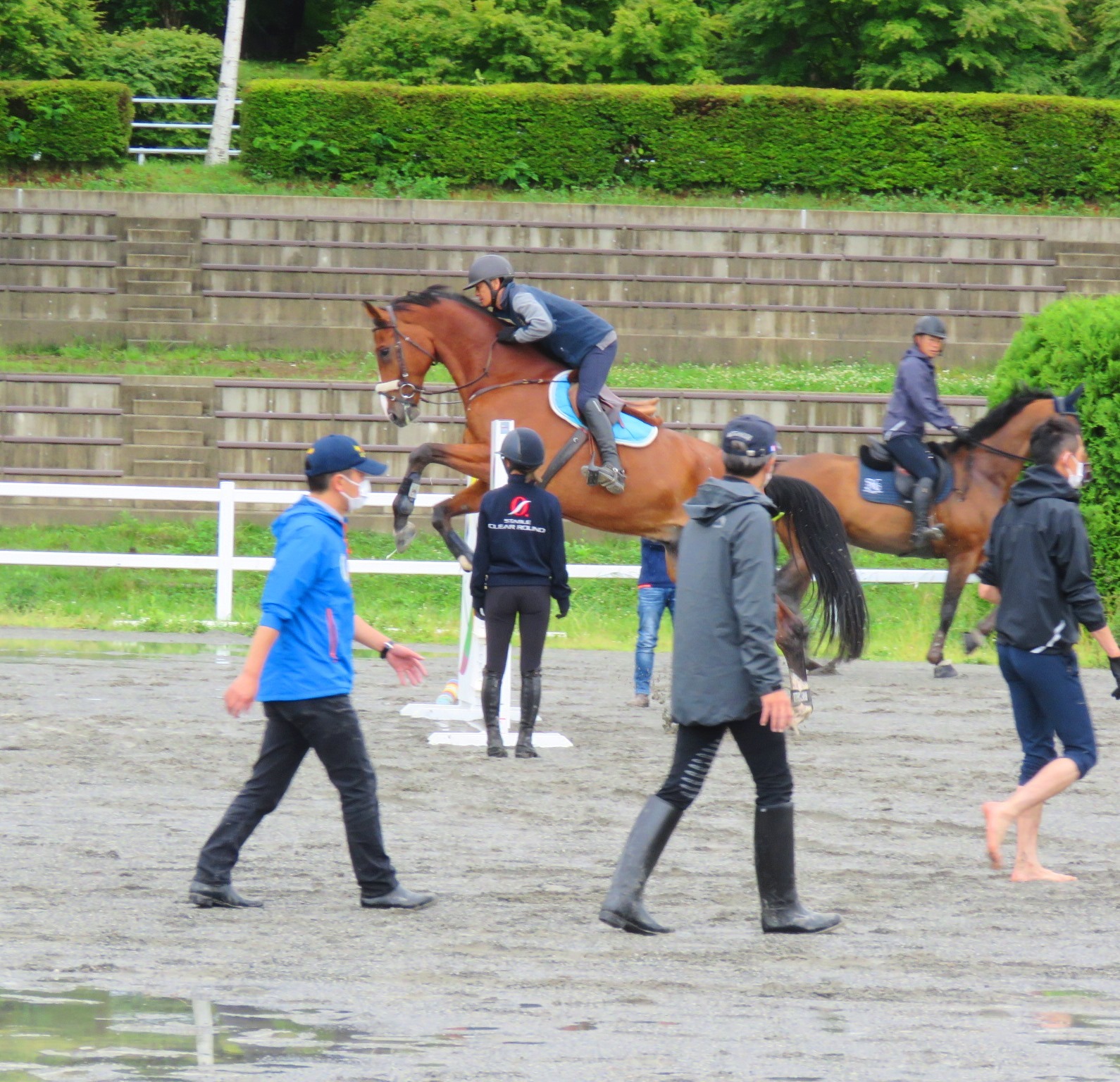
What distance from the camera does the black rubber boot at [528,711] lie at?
987 cm

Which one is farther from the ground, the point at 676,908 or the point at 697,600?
the point at 697,600

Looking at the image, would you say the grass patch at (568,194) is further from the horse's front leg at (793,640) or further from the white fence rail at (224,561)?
the horse's front leg at (793,640)

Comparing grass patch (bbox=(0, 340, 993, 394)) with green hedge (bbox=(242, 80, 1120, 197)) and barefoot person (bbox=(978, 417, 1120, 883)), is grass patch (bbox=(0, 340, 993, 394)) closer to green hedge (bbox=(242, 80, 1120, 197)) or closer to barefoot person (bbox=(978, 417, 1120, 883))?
green hedge (bbox=(242, 80, 1120, 197))

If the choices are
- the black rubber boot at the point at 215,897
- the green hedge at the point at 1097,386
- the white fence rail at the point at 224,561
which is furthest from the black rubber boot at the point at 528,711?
the green hedge at the point at 1097,386

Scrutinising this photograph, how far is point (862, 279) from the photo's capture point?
24281mm

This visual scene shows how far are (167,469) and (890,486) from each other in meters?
10.1

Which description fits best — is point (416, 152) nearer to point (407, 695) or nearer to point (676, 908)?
point (407, 695)

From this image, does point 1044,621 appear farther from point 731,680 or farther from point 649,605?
point 649,605

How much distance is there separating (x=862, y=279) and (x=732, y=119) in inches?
177

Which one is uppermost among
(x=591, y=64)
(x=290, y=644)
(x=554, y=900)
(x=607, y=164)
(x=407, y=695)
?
(x=591, y=64)

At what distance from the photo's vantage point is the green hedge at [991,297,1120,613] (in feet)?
48.6

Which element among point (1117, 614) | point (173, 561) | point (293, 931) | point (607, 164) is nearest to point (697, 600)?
point (293, 931)

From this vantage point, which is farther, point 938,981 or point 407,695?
point 407,695

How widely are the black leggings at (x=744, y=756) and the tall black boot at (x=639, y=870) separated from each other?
6 centimetres
